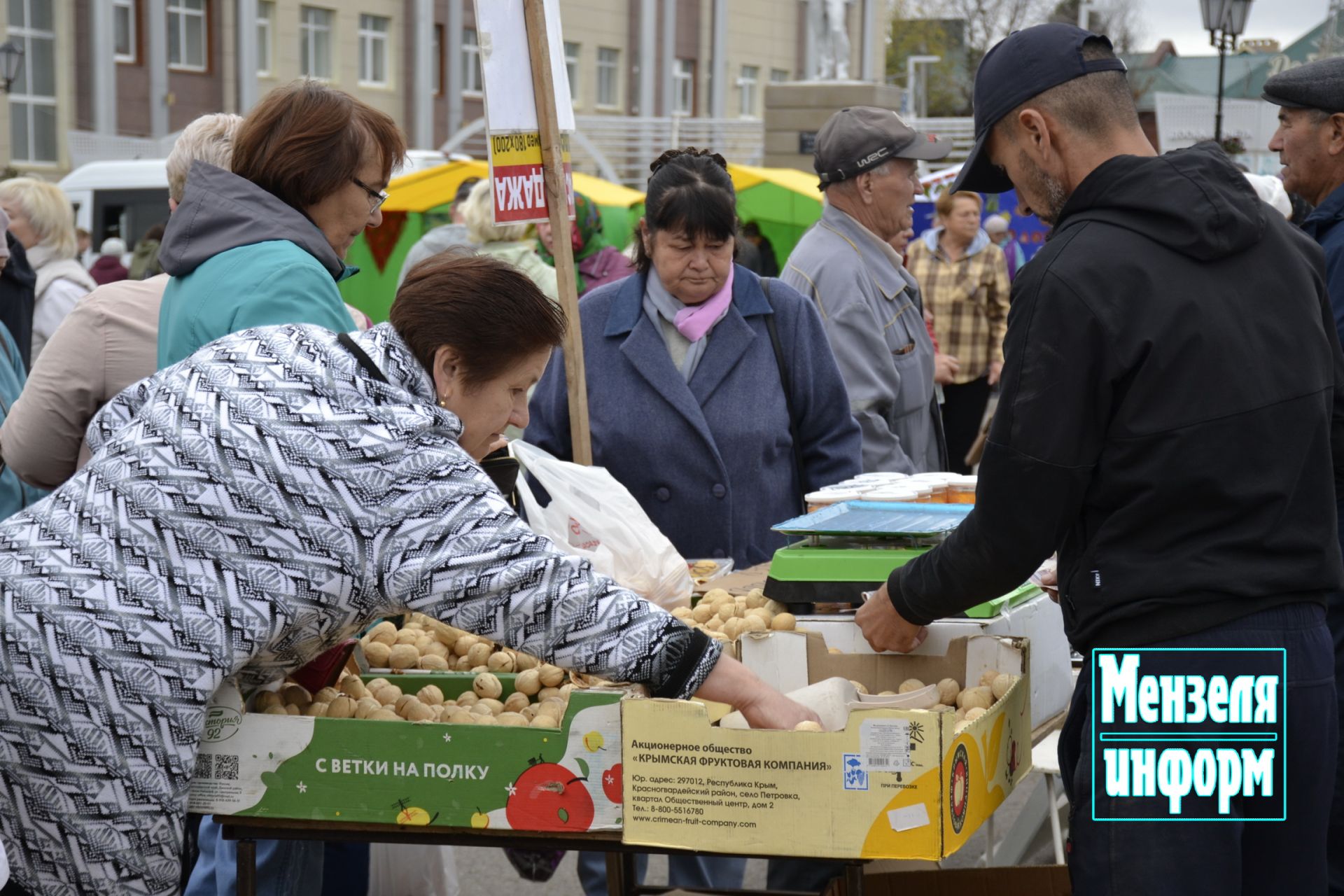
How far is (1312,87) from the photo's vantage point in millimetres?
4008

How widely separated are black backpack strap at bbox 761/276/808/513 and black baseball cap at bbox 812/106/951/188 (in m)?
0.55

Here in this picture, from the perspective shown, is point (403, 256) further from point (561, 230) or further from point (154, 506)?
point (154, 506)

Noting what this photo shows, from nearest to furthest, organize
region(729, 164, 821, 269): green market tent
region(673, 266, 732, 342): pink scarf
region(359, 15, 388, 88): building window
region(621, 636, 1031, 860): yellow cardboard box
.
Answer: region(621, 636, 1031, 860): yellow cardboard box
region(673, 266, 732, 342): pink scarf
region(729, 164, 821, 269): green market tent
region(359, 15, 388, 88): building window

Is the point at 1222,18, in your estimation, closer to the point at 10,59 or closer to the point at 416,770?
the point at 10,59

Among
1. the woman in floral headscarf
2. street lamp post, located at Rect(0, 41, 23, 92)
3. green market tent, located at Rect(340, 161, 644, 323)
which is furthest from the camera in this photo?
street lamp post, located at Rect(0, 41, 23, 92)

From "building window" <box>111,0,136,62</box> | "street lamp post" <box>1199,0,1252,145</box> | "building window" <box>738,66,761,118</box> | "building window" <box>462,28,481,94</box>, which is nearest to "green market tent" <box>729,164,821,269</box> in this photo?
"street lamp post" <box>1199,0,1252,145</box>

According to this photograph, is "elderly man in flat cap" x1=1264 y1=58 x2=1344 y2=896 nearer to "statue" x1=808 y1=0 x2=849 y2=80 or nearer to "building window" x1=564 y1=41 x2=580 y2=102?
"statue" x1=808 y1=0 x2=849 y2=80

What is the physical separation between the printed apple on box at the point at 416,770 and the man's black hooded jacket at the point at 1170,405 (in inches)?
28.9

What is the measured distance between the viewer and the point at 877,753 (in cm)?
213

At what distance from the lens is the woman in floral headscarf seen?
723 centimetres

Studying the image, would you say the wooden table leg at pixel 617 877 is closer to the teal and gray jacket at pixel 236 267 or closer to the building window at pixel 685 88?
the teal and gray jacket at pixel 236 267

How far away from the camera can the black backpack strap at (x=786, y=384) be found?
3932 mm

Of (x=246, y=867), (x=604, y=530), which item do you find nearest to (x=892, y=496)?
(x=604, y=530)

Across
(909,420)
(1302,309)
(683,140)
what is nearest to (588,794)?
(1302,309)
